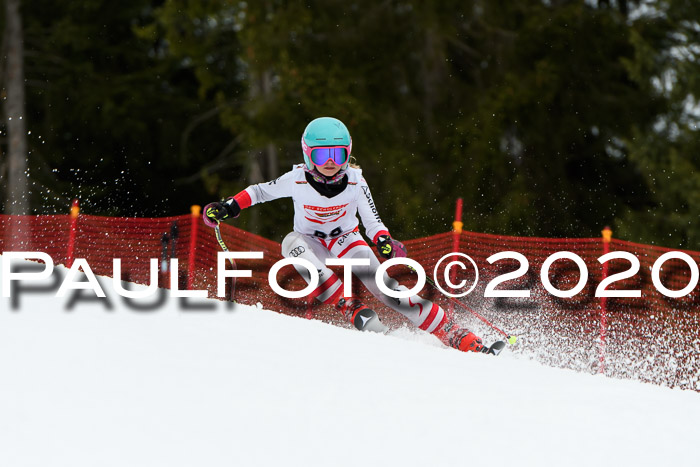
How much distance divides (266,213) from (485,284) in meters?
11.0

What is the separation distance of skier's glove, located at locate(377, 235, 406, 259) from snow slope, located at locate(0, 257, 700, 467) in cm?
68

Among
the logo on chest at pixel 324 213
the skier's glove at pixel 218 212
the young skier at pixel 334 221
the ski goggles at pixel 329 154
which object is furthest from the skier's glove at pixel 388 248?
the skier's glove at pixel 218 212

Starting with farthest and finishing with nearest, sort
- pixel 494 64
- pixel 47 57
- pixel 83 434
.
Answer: pixel 47 57
pixel 494 64
pixel 83 434

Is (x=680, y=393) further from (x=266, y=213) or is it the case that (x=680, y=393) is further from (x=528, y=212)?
(x=266, y=213)

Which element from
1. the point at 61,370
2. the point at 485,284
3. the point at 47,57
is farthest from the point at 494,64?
the point at 61,370

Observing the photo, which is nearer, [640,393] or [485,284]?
[640,393]

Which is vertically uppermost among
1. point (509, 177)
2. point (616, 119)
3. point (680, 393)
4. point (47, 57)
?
point (47, 57)

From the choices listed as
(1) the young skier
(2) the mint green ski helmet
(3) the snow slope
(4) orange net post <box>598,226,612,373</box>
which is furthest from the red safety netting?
(3) the snow slope

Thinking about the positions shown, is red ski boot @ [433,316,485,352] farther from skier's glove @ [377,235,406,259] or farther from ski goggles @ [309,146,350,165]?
ski goggles @ [309,146,350,165]

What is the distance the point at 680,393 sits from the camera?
669cm

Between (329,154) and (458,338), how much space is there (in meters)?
1.78

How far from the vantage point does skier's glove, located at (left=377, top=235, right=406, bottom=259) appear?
741cm

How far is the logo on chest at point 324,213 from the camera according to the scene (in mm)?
7434

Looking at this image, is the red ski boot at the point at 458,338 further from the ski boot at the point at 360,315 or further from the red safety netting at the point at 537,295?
the red safety netting at the point at 537,295
